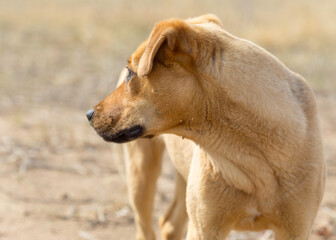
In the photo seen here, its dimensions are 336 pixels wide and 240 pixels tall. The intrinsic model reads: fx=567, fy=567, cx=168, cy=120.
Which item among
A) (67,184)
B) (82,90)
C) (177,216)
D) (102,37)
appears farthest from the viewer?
(102,37)

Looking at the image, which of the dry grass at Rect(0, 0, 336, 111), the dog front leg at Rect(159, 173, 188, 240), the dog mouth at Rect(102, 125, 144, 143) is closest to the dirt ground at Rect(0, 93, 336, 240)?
the dog front leg at Rect(159, 173, 188, 240)

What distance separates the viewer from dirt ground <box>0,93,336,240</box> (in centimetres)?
491

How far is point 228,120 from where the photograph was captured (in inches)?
112

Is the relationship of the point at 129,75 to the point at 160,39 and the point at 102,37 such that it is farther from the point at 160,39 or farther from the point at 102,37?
the point at 102,37

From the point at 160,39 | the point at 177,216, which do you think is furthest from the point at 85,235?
the point at 160,39

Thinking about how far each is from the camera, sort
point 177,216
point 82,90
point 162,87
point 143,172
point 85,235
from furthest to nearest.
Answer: point 82,90 → point 85,235 → point 177,216 → point 143,172 → point 162,87

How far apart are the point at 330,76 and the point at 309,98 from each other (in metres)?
6.84

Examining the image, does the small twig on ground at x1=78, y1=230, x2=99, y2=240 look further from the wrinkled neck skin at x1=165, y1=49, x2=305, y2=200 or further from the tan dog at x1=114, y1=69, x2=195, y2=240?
the wrinkled neck skin at x1=165, y1=49, x2=305, y2=200

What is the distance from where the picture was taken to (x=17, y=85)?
9.32 m

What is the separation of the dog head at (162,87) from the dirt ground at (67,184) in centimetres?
215

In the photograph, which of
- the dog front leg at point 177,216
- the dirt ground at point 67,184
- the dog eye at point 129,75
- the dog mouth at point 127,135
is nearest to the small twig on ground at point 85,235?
the dirt ground at point 67,184

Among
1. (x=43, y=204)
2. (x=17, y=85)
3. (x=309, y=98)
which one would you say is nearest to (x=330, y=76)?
(x=17, y=85)

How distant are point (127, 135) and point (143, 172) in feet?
4.33

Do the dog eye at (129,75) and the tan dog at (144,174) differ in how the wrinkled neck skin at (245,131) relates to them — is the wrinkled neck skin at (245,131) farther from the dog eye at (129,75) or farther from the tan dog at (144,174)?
the tan dog at (144,174)
